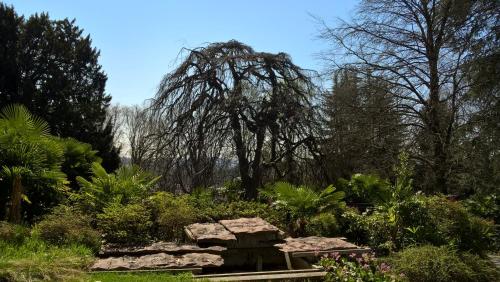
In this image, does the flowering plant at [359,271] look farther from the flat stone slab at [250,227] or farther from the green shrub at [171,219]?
the green shrub at [171,219]

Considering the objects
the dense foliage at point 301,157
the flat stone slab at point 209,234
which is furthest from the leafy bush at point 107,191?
the flat stone slab at point 209,234

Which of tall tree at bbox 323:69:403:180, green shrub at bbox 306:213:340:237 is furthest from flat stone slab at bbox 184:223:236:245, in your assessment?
tall tree at bbox 323:69:403:180

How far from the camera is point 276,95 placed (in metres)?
14.0

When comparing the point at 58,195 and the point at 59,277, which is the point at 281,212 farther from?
the point at 59,277

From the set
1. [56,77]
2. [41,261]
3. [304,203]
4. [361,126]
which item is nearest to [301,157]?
[361,126]

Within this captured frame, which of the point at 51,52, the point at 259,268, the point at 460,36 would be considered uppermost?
the point at 51,52

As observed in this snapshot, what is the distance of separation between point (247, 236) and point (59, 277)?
136 inches

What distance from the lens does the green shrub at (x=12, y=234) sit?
7.26 meters

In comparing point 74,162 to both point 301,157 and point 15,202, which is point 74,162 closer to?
point 15,202

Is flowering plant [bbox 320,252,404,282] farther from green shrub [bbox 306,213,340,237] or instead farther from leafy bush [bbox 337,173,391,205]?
leafy bush [bbox 337,173,391,205]

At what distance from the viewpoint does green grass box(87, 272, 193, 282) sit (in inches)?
224

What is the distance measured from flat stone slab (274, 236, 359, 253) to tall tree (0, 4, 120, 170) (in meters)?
17.3

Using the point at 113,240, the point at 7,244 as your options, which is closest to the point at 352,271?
the point at 113,240

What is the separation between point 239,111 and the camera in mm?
13344
